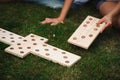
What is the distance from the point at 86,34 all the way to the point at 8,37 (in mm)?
748

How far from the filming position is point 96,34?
2.72 m

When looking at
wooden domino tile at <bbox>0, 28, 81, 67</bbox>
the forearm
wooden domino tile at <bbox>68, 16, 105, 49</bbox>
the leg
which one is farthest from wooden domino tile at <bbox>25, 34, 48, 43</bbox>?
the leg

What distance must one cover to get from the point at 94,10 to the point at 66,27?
596mm

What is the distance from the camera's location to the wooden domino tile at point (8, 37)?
105 inches

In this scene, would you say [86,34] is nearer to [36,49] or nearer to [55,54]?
[55,54]

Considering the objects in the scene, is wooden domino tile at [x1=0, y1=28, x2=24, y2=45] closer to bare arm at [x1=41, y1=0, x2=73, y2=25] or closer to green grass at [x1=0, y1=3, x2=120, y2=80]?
green grass at [x1=0, y1=3, x2=120, y2=80]

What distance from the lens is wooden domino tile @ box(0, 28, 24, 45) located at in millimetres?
2680

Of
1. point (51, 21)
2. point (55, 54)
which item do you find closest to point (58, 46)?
point (55, 54)

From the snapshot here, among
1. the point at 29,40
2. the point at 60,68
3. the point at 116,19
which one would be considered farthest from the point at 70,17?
the point at 60,68

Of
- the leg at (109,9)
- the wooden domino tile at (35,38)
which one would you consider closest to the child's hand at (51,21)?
the wooden domino tile at (35,38)

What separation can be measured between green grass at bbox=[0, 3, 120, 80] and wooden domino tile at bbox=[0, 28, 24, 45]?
0.05 meters

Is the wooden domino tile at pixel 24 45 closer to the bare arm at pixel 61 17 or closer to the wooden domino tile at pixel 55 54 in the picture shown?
the wooden domino tile at pixel 55 54

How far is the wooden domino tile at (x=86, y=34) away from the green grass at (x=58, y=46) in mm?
104

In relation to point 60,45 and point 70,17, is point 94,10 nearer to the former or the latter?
point 70,17
